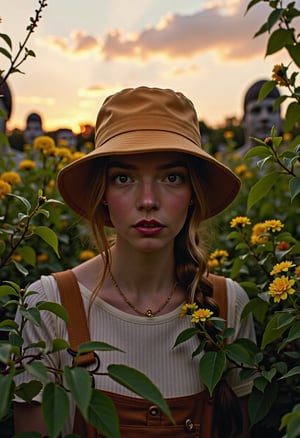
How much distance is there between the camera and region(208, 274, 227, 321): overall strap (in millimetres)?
1628

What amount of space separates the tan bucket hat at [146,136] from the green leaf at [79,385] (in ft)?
2.03

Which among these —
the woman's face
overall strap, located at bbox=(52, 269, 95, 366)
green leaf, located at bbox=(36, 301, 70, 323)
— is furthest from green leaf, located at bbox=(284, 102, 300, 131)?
green leaf, located at bbox=(36, 301, 70, 323)

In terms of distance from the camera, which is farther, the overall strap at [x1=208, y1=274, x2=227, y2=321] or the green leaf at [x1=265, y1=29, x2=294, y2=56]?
the overall strap at [x1=208, y1=274, x2=227, y2=321]

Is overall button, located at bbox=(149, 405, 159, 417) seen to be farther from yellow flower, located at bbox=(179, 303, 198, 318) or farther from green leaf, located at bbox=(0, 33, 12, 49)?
green leaf, located at bbox=(0, 33, 12, 49)

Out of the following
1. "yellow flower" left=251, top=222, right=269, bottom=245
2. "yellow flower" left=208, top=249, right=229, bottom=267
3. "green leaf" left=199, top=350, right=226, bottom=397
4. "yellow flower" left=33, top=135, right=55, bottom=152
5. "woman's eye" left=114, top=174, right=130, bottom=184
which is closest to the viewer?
"green leaf" left=199, top=350, right=226, bottom=397

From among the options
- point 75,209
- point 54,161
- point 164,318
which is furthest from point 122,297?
point 54,161

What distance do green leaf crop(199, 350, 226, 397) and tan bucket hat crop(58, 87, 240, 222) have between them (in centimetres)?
42

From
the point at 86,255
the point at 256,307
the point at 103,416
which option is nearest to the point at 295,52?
the point at 256,307

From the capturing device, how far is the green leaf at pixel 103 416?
91 cm

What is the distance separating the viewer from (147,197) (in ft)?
4.61

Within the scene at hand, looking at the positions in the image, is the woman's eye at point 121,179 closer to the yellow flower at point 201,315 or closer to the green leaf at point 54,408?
the yellow flower at point 201,315

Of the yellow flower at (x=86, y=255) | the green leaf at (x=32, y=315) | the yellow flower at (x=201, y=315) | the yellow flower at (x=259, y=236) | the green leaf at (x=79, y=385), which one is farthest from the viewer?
the yellow flower at (x=86, y=255)

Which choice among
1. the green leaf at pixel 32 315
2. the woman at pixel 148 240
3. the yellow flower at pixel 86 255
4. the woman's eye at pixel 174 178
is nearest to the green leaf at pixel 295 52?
the woman at pixel 148 240

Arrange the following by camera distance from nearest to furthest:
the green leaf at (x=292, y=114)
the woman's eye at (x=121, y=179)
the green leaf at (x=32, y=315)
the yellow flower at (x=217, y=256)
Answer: the green leaf at (x=32, y=315) < the woman's eye at (x=121, y=179) < the green leaf at (x=292, y=114) < the yellow flower at (x=217, y=256)
